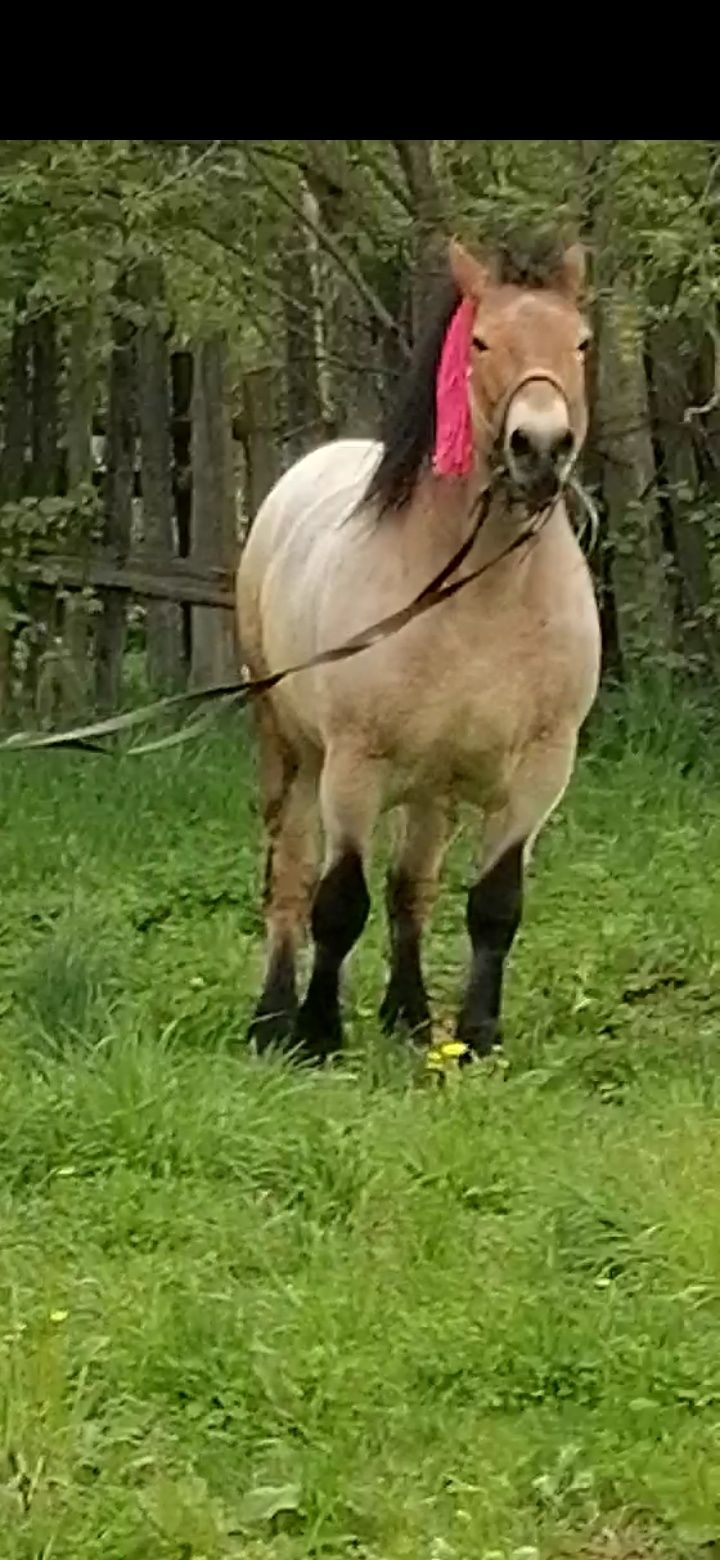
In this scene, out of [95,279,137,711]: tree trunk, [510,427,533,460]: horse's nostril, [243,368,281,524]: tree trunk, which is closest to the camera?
[510,427,533,460]: horse's nostril

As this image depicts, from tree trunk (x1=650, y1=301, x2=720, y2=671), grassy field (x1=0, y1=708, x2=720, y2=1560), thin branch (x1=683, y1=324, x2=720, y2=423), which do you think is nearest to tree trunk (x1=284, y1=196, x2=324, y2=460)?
tree trunk (x1=650, y1=301, x2=720, y2=671)

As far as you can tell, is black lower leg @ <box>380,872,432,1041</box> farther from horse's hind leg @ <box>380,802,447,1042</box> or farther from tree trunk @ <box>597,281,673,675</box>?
tree trunk @ <box>597,281,673,675</box>

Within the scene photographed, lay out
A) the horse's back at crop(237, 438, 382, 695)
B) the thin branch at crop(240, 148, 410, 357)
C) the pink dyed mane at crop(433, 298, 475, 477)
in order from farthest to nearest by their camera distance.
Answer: the thin branch at crop(240, 148, 410, 357)
the horse's back at crop(237, 438, 382, 695)
the pink dyed mane at crop(433, 298, 475, 477)

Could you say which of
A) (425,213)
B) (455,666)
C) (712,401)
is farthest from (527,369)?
(712,401)

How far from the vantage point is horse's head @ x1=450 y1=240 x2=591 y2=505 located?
5.33 m

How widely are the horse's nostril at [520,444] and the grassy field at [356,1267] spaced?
1.30 meters

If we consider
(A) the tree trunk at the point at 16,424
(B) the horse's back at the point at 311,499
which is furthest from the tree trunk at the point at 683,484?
(B) the horse's back at the point at 311,499

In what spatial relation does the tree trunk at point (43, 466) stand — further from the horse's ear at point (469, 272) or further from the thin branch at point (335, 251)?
the horse's ear at point (469, 272)

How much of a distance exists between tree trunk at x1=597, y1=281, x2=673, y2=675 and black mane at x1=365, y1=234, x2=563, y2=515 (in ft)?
12.9

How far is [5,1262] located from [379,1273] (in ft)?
2.06

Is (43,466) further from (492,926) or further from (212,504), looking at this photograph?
(492,926)

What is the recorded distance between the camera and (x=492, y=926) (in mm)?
6172

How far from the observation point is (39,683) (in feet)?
36.3
